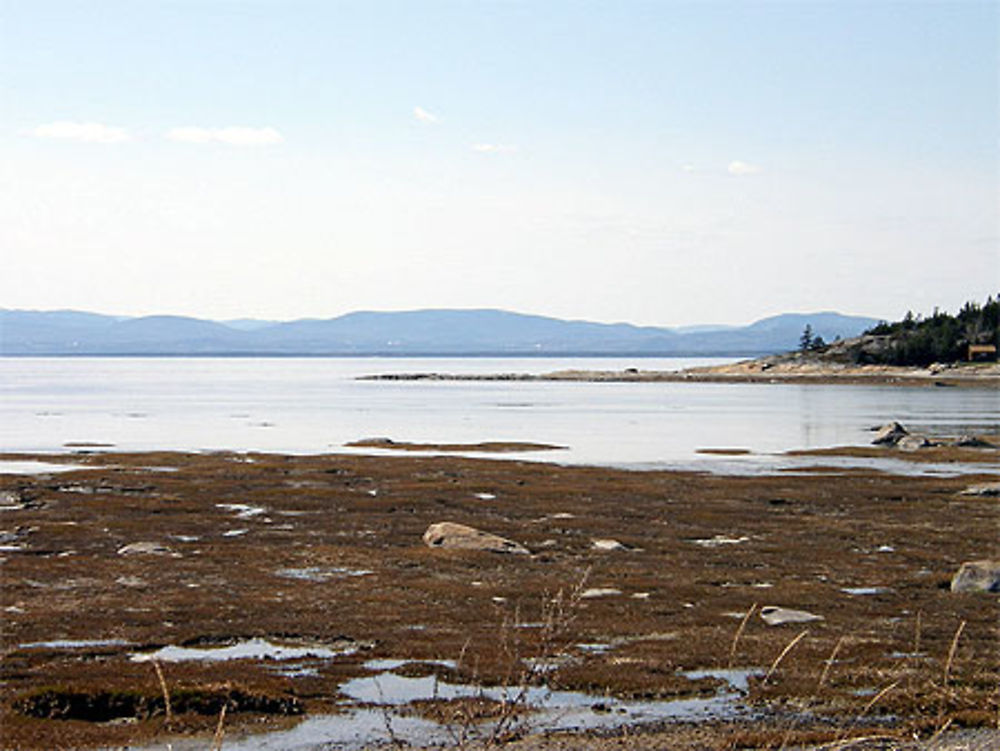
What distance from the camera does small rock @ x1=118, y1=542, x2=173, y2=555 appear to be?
99.5ft

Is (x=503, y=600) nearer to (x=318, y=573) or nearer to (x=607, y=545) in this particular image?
(x=318, y=573)

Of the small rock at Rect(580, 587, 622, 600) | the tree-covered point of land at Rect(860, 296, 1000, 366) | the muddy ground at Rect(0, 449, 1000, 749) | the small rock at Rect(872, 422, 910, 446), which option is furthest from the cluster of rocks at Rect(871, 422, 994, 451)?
the tree-covered point of land at Rect(860, 296, 1000, 366)

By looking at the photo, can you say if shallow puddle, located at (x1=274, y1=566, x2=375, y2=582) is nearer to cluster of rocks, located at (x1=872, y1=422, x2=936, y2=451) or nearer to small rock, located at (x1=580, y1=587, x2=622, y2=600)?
small rock, located at (x1=580, y1=587, x2=622, y2=600)

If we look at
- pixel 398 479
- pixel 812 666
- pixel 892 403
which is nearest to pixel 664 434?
pixel 398 479

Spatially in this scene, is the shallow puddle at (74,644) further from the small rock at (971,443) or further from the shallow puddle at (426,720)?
the small rock at (971,443)

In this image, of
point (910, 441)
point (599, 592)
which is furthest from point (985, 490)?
point (910, 441)

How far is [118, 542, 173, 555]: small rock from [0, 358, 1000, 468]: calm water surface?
3268 centimetres

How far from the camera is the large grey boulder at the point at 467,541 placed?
30719 millimetres

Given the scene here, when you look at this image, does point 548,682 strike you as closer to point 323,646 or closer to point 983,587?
point 323,646

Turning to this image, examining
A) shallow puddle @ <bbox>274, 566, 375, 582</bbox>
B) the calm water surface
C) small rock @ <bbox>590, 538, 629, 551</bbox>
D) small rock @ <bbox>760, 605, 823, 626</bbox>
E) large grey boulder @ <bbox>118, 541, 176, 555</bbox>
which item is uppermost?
large grey boulder @ <bbox>118, 541, 176, 555</bbox>

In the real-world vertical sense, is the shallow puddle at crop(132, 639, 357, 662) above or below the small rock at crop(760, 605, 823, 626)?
above

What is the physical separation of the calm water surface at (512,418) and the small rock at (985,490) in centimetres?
1643

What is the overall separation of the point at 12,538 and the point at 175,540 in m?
4.45

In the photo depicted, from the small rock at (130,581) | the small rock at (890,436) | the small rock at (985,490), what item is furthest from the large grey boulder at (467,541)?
the small rock at (890,436)
